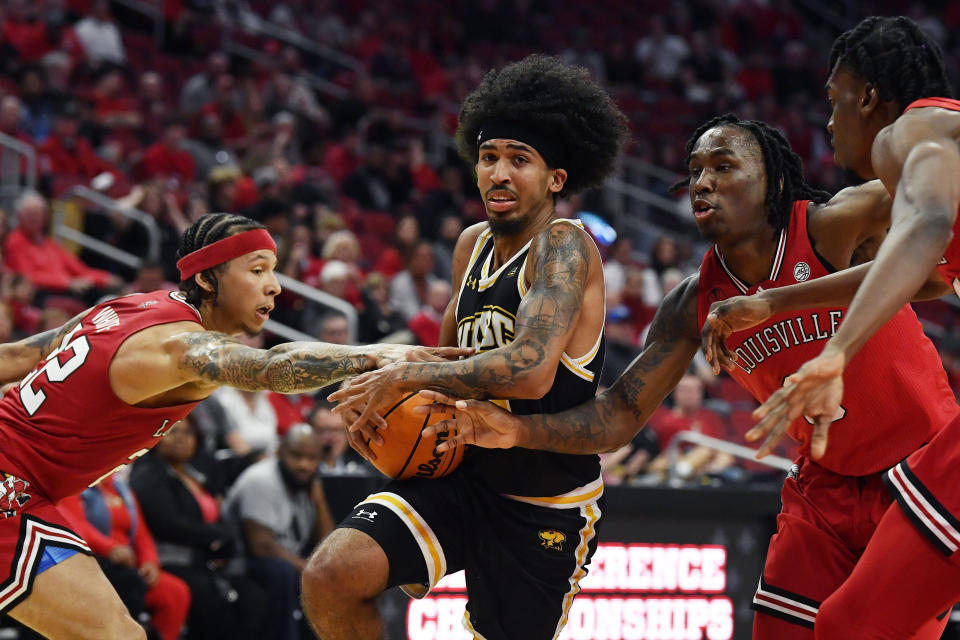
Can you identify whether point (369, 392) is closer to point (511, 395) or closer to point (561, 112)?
point (511, 395)

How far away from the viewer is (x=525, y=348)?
11.3ft

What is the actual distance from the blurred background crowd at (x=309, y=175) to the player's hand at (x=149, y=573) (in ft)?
0.04

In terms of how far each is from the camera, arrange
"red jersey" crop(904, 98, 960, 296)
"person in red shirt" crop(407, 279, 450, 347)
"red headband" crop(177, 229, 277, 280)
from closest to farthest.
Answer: "red jersey" crop(904, 98, 960, 296)
"red headband" crop(177, 229, 277, 280)
"person in red shirt" crop(407, 279, 450, 347)

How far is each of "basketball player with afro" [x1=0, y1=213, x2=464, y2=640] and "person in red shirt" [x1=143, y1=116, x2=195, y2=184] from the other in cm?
719

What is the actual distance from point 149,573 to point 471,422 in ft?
11.8

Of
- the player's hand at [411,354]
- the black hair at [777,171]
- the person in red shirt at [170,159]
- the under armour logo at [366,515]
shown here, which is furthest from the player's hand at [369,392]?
the person in red shirt at [170,159]

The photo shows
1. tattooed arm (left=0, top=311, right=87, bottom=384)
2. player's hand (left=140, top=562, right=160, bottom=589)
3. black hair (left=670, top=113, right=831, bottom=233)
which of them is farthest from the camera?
player's hand (left=140, top=562, right=160, bottom=589)

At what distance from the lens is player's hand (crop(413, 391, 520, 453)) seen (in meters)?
3.42

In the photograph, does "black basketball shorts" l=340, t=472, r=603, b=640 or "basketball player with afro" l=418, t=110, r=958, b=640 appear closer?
"basketball player with afro" l=418, t=110, r=958, b=640

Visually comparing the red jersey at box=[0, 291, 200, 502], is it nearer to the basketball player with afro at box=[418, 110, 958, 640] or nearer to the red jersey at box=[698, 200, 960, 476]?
the basketball player with afro at box=[418, 110, 958, 640]

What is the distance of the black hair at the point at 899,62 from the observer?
3416 mm

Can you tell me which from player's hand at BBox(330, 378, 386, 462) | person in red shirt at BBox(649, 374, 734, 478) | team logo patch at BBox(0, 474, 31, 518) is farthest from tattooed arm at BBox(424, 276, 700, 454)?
person in red shirt at BBox(649, 374, 734, 478)

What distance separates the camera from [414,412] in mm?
3486

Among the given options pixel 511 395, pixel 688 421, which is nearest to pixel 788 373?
pixel 511 395
